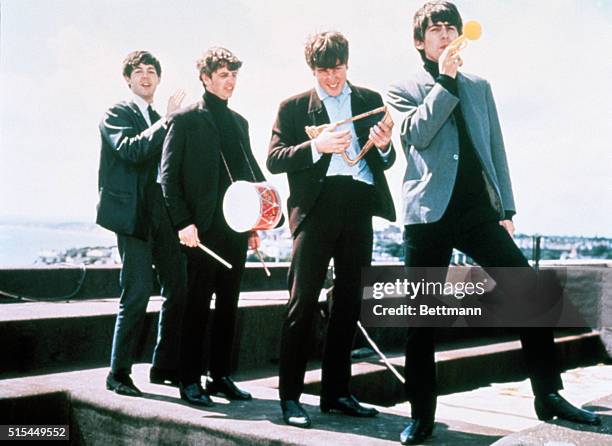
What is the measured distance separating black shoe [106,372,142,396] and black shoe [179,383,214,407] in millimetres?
234

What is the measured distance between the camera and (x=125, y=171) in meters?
3.98

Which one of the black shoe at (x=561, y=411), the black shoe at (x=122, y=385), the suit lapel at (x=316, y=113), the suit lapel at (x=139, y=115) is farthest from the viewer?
the suit lapel at (x=139, y=115)

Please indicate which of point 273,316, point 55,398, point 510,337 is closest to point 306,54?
point 55,398

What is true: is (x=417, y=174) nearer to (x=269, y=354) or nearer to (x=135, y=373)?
(x=135, y=373)

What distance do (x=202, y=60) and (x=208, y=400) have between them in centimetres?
168

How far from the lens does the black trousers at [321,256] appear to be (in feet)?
11.3

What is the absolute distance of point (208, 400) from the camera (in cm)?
372

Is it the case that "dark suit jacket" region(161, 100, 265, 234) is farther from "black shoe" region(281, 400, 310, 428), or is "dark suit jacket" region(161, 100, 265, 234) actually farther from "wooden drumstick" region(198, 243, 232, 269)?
"black shoe" region(281, 400, 310, 428)

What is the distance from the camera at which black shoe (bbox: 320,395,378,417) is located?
353cm

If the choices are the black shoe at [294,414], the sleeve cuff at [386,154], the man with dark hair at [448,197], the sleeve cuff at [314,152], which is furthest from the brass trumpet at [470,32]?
the black shoe at [294,414]

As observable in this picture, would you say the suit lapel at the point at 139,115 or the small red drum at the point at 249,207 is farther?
the suit lapel at the point at 139,115

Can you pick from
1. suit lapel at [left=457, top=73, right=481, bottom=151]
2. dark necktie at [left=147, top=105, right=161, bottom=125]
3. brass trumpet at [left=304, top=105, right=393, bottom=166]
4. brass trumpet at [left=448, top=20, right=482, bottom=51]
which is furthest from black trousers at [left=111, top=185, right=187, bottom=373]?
brass trumpet at [left=448, top=20, right=482, bottom=51]

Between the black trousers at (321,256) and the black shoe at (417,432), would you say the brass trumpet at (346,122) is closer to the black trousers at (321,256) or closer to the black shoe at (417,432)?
the black trousers at (321,256)

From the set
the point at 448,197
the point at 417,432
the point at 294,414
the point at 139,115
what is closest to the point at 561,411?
the point at 417,432
